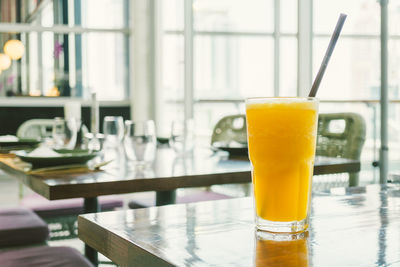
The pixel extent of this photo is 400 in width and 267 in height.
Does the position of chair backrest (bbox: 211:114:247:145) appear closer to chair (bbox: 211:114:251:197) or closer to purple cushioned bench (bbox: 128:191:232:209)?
chair (bbox: 211:114:251:197)

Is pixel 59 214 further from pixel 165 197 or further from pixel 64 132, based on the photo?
pixel 165 197

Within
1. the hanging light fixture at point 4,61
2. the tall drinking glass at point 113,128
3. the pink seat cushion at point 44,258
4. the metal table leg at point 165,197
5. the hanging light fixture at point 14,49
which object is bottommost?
the pink seat cushion at point 44,258

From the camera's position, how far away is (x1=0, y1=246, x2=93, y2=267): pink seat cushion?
1332 mm

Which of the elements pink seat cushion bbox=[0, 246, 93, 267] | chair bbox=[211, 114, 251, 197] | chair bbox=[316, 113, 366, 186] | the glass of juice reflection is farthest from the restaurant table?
chair bbox=[211, 114, 251, 197]

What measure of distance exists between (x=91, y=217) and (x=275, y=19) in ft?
17.1

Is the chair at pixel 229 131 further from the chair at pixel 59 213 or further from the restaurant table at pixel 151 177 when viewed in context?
the restaurant table at pixel 151 177

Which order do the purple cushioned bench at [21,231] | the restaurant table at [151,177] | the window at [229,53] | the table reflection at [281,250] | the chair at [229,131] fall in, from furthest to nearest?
the window at [229,53] < the chair at [229,131] < the purple cushioned bench at [21,231] < the restaurant table at [151,177] < the table reflection at [281,250]

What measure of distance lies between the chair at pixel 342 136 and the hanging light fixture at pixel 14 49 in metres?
4.80

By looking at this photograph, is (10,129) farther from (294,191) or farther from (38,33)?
(294,191)

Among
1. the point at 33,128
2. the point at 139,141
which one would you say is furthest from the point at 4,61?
the point at 139,141

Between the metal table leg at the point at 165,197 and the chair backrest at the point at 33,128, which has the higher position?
the chair backrest at the point at 33,128

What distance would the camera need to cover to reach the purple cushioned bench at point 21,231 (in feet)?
5.71

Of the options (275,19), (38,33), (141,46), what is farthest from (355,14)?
(38,33)

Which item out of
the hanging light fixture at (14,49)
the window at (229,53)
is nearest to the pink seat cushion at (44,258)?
the window at (229,53)
